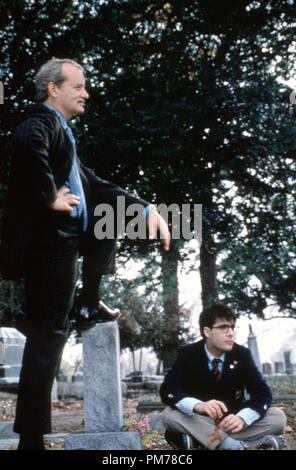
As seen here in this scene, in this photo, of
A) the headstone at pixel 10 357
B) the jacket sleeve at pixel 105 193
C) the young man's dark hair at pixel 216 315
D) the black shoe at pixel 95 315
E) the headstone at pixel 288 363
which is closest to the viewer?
the jacket sleeve at pixel 105 193

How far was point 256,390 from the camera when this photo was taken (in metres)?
3.27

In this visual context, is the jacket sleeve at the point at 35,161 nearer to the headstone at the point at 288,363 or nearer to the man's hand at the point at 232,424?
the man's hand at the point at 232,424

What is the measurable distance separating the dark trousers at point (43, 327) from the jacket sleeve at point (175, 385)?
145cm

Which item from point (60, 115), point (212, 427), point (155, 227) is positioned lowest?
point (212, 427)

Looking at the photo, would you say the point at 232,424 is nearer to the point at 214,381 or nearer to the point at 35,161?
the point at 214,381

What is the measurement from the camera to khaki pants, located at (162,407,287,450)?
315 cm

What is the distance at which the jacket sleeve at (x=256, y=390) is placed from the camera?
Result: 3.08 m

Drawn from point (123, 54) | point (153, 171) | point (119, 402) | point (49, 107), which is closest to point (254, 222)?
point (153, 171)

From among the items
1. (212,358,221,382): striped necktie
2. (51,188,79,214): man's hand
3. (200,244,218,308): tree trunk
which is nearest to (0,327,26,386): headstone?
(200,244,218,308): tree trunk

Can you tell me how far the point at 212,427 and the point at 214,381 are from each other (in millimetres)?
346

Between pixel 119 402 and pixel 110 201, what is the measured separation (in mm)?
1515

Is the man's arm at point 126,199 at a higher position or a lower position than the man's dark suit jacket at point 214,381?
higher

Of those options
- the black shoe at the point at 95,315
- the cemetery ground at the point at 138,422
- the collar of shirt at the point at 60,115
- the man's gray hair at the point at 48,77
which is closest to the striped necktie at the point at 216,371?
the cemetery ground at the point at 138,422

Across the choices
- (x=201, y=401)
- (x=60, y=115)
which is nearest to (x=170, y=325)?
(x=201, y=401)
